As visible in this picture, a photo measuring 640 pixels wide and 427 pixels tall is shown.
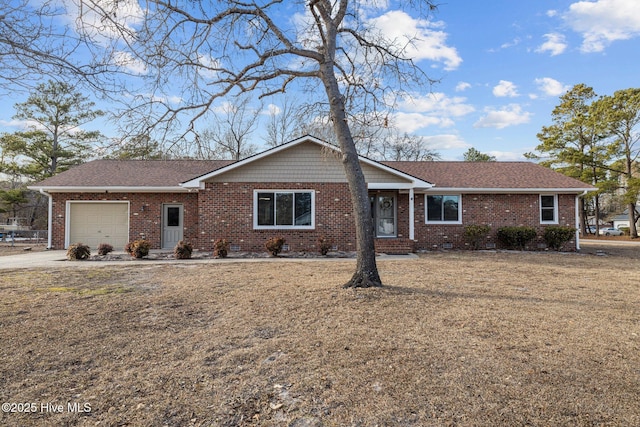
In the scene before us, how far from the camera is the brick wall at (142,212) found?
15078 mm

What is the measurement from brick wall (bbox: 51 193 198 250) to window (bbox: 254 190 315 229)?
3.21m

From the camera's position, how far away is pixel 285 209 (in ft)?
46.2

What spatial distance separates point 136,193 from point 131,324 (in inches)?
457

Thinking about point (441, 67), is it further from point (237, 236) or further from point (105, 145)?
point (237, 236)

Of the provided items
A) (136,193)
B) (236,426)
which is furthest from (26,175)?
(236,426)

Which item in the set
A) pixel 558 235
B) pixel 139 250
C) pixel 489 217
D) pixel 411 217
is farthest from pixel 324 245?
pixel 558 235

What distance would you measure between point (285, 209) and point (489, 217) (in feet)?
27.7

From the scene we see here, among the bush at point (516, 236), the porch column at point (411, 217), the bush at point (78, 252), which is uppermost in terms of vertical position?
the porch column at point (411, 217)

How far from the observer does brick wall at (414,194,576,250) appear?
15.2 metres

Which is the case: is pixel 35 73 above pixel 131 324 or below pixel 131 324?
above

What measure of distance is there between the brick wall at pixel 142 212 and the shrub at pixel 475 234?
432 inches

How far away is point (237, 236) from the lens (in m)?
13.8

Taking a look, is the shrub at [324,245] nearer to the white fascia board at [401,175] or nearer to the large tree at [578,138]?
the white fascia board at [401,175]

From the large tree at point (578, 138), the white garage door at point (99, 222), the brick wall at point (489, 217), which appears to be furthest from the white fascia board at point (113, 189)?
the large tree at point (578, 138)
